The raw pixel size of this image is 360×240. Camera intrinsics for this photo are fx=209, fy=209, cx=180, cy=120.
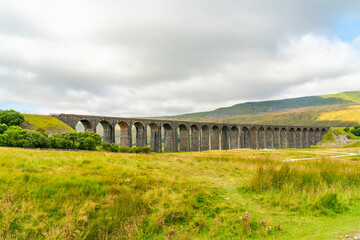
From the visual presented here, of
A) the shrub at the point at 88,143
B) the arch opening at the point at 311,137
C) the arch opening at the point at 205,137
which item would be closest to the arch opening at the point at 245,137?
the arch opening at the point at 205,137

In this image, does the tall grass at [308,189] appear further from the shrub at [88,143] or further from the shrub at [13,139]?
the shrub at [13,139]

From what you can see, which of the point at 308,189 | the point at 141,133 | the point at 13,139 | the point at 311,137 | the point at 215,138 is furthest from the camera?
the point at 311,137

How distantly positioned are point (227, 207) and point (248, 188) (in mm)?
2234

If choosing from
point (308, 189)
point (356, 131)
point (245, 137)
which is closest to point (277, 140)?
point (245, 137)

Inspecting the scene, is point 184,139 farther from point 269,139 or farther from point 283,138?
point 283,138

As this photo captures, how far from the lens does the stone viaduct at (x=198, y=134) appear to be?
5012cm

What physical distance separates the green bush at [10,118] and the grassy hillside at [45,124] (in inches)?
63.1

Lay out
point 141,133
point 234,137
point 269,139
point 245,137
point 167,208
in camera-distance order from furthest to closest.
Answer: point 269,139 < point 245,137 < point 234,137 < point 141,133 < point 167,208

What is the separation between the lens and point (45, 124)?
38438mm

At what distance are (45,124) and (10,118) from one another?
17.1 ft

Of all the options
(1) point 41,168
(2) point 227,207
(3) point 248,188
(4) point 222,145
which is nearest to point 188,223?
(2) point 227,207

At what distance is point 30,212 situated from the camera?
526cm

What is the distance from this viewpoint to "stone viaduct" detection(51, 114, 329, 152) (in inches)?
1973

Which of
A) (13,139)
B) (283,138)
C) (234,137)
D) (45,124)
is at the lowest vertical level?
(283,138)
